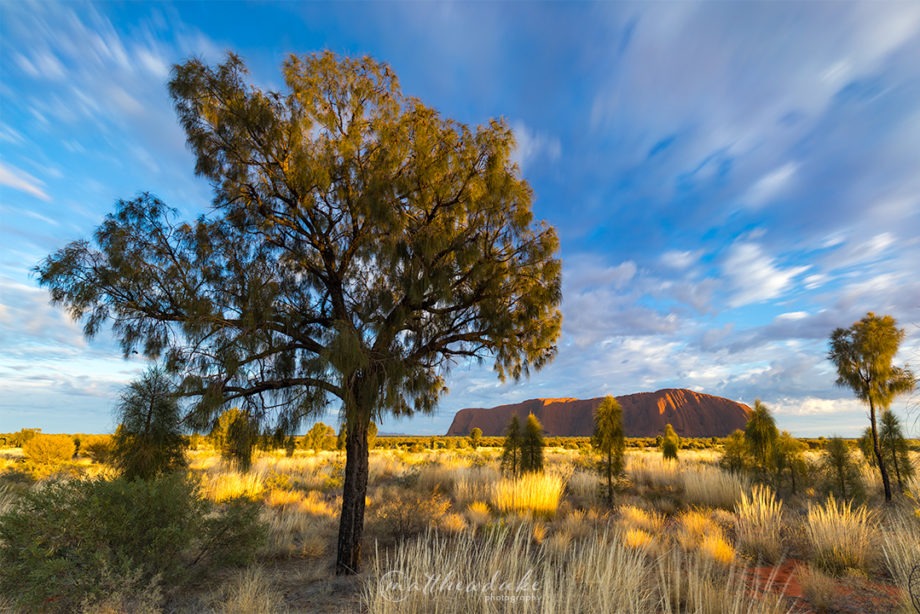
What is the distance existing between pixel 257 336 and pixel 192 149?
9.86 ft

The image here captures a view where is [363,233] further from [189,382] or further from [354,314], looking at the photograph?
[189,382]

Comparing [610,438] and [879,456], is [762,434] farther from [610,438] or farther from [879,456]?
[610,438]

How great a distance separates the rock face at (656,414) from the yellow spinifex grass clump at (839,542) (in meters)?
104

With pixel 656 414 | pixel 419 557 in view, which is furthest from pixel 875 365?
pixel 656 414

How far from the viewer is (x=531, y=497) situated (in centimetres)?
990

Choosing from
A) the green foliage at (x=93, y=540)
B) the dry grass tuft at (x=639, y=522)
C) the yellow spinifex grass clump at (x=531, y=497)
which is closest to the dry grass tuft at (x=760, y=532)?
the dry grass tuft at (x=639, y=522)

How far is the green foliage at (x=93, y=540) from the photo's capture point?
413 cm

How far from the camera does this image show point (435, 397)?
781cm

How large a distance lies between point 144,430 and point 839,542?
34.3ft

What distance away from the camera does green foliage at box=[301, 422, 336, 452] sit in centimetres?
3297

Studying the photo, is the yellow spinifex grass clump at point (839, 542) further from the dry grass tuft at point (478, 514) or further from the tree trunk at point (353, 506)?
the tree trunk at point (353, 506)

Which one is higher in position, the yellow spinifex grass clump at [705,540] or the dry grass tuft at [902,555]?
the dry grass tuft at [902,555]

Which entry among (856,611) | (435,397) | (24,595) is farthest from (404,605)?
(856,611)

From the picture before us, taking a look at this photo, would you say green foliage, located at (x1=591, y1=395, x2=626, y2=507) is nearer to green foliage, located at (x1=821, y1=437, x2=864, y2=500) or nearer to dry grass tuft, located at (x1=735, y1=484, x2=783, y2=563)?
dry grass tuft, located at (x1=735, y1=484, x2=783, y2=563)
